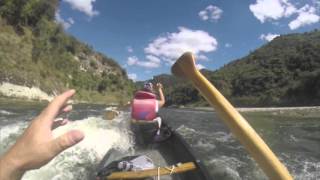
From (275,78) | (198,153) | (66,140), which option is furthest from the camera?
(275,78)

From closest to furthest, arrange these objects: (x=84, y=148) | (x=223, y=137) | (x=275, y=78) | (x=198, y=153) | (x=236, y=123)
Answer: (x=236, y=123) < (x=84, y=148) < (x=198, y=153) < (x=223, y=137) < (x=275, y=78)

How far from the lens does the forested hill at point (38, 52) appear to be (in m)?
45.7

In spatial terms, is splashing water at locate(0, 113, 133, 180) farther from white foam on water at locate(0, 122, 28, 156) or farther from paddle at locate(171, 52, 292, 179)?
paddle at locate(171, 52, 292, 179)

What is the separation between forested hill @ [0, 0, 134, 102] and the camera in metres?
45.7

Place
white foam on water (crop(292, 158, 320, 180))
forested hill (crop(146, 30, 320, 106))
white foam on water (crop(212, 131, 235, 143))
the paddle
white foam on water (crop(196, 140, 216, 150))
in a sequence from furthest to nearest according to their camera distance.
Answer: forested hill (crop(146, 30, 320, 106)) → white foam on water (crop(212, 131, 235, 143)) → white foam on water (crop(196, 140, 216, 150)) → white foam on water (crop(292, 158, 320, 180)) → the paddle

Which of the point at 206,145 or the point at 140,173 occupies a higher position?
the point at 140,173

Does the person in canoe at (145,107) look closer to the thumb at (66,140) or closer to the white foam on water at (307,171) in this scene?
the white foam on water at (307,171)

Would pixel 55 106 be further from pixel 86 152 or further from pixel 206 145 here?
pixel 206 145

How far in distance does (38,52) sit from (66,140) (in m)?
53.8

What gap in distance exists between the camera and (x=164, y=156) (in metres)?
8.73

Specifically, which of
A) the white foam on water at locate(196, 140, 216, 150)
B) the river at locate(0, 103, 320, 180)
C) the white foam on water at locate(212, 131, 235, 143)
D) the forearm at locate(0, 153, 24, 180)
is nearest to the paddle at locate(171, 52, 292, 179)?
the forearm at locate(0, 153, 24, 180)

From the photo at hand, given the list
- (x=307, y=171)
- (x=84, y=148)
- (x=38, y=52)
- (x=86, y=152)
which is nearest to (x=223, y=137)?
(x=307, y=171)

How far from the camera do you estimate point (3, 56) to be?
144 feet

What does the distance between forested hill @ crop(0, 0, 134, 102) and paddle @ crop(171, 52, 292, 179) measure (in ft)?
128
